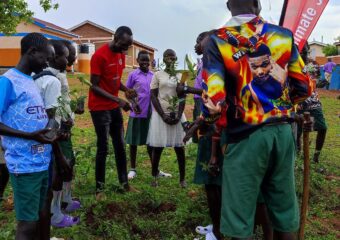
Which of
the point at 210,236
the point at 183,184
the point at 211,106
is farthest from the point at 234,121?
the point at 183,184

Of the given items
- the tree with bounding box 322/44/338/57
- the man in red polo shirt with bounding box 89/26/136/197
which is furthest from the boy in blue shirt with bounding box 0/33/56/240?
the tree with bounding box 322/44/338/57

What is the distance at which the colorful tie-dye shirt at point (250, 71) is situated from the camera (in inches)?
95.8

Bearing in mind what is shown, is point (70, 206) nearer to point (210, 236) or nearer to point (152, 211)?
point (152, 211)

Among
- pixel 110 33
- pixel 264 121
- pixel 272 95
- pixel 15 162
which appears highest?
pixel 110 33

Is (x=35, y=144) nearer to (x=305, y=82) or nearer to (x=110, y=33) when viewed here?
(x=305, y=82)

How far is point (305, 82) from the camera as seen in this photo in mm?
2639

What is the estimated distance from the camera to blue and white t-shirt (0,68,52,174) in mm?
2682

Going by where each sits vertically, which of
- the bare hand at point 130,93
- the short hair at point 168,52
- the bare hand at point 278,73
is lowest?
the bare hand at point 130,93

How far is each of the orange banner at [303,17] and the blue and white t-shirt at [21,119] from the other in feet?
8.04

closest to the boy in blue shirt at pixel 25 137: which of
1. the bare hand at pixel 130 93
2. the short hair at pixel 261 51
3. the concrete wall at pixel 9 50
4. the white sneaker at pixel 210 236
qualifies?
the short hair at pixel 261 51

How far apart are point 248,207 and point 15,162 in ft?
5.07

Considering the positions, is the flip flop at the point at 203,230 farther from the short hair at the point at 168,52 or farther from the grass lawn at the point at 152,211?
the short hair at the point at 168,52

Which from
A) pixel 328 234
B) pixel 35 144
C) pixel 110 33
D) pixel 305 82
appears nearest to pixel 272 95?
pixel 305 82

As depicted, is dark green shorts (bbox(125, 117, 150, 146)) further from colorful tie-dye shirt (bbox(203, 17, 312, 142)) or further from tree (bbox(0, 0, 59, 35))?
tree (bbox(0, 0, 59, 35))
